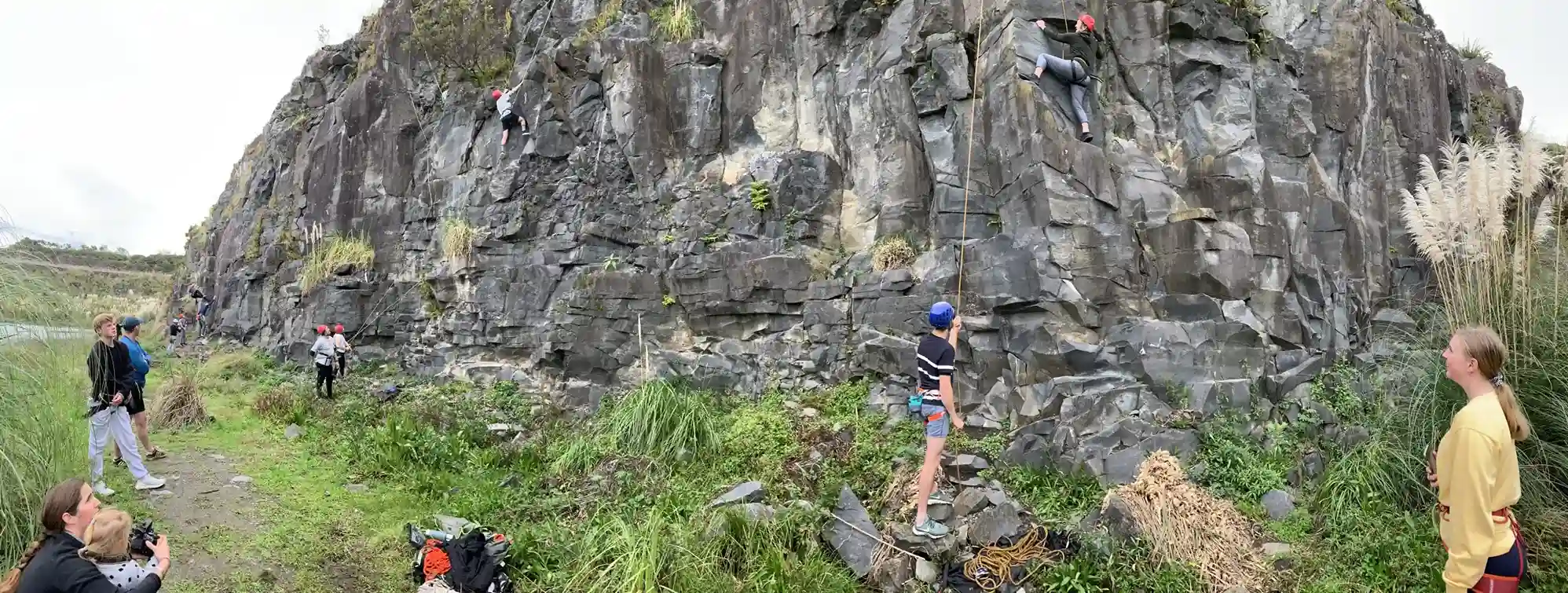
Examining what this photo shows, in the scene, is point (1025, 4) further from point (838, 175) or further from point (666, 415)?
point (666, 415)

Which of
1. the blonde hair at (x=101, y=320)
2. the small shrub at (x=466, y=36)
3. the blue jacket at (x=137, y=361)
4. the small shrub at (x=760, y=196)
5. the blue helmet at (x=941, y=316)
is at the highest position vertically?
the small shrub at (x=466, y=36)

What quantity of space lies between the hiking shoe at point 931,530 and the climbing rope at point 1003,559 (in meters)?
0.26

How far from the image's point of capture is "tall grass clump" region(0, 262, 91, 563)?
449cm

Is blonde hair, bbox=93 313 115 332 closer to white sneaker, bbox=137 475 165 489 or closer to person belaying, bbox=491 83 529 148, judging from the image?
white sneaker, bbox=137 475 165 489

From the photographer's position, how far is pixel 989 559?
5211 millimetres

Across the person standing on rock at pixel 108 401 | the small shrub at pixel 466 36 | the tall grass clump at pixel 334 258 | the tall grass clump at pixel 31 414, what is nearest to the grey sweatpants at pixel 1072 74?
the tall grass clump at pixel 31 414

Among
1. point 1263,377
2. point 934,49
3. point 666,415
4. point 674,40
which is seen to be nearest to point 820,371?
point 666,415

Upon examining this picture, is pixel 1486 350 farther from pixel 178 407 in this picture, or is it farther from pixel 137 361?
pixel 178 407

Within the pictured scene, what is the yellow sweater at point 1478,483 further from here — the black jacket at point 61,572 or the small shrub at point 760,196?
the small shrub at point 760,196

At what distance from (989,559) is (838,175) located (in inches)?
212

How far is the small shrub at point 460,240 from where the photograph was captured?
39.8 feet

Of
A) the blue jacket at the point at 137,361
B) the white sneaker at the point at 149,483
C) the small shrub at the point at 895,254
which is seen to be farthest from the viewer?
the small shrub at the point at 895,254

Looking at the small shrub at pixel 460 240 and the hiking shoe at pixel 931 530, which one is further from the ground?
the small shrub at pixel 460 240

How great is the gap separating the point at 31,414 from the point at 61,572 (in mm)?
2491
